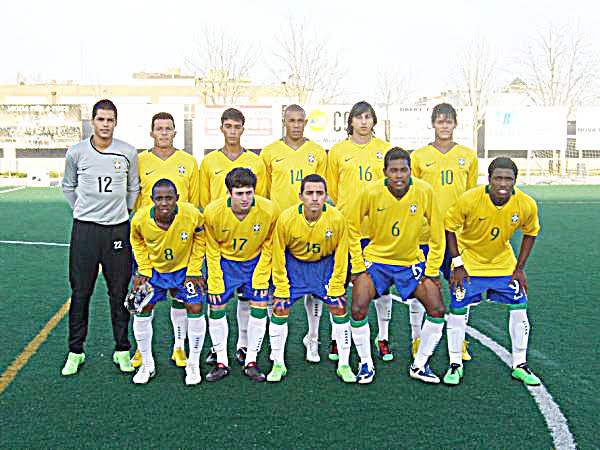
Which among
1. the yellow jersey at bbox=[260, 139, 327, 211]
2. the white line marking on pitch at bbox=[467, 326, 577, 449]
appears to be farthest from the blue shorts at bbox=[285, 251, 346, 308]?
the white line marking on pitch at bbox=[467, 326, 577, 449]

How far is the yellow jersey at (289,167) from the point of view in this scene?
5613mm

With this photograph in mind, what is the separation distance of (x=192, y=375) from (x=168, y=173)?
1.68 metres

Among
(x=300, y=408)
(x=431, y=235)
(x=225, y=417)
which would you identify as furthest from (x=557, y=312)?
(x=225, y=417)

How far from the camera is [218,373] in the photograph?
4.88m

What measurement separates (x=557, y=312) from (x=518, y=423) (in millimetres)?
3022

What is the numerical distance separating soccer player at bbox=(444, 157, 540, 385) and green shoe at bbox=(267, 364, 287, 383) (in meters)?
1.19

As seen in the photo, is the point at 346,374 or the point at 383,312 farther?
the point at 383,312

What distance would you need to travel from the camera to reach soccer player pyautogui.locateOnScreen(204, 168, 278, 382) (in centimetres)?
489

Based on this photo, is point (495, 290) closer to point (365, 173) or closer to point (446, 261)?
point (446, 261)

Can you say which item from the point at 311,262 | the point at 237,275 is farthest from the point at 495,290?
the point at 237,275

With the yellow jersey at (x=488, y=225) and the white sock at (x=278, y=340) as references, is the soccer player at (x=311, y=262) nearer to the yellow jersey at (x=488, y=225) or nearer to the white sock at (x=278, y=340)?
the white sock at (x=278, y=340)

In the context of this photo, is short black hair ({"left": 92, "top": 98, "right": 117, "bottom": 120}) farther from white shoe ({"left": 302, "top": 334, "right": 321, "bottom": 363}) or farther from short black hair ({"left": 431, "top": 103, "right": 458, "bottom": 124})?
short black hair ({"left": 431, "top": 103, "right": 458, "bottom": 124})

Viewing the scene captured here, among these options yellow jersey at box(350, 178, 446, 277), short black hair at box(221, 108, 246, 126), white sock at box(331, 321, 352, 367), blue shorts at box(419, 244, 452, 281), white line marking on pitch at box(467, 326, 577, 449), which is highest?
short black hair at box(221, 108, 246, 126)

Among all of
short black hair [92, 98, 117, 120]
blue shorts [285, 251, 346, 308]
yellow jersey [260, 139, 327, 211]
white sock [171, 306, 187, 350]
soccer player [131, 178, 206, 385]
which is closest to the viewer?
soccer player [131, 178, 206, 385]
